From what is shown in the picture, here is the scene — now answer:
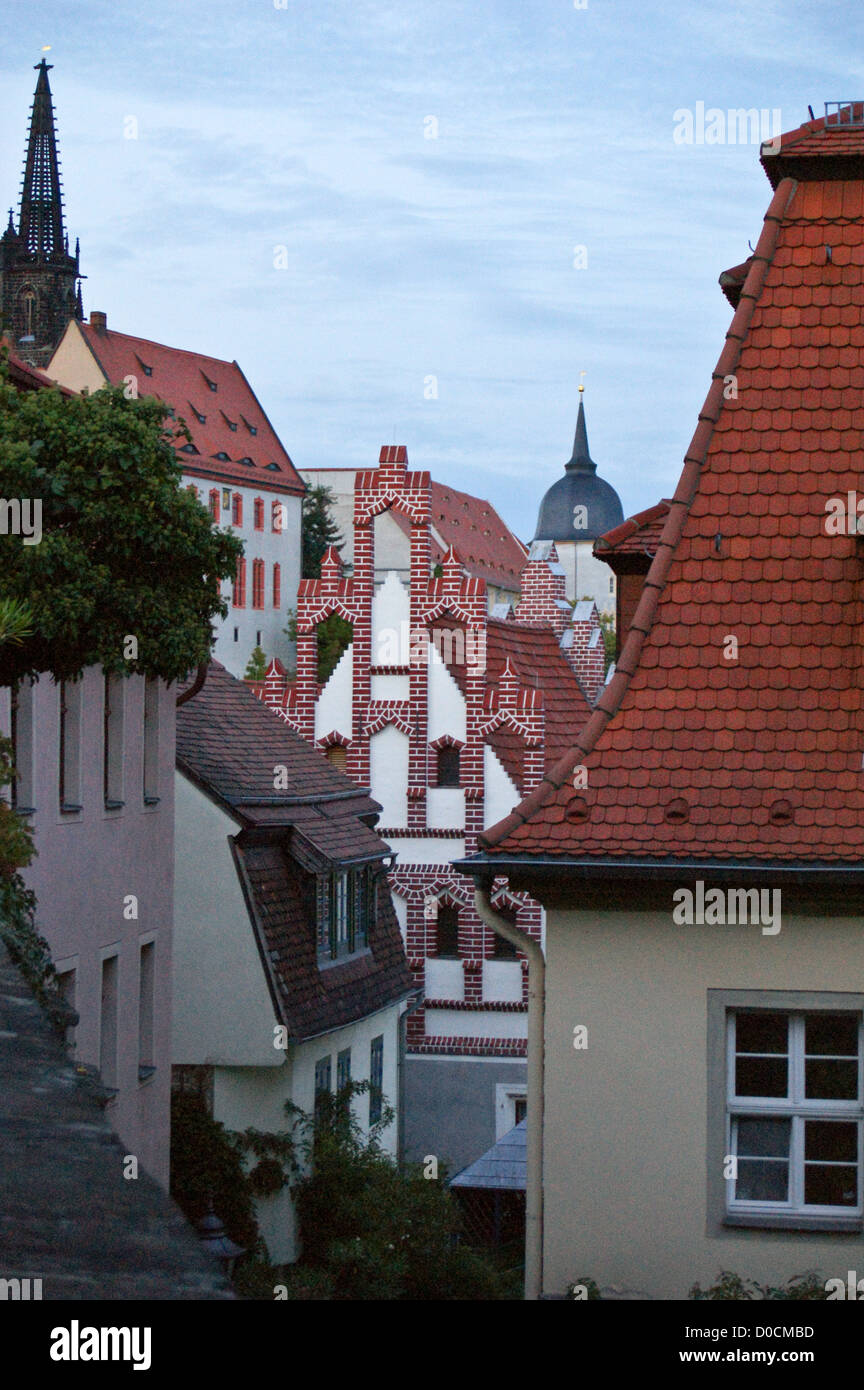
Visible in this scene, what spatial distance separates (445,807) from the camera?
32.9 m

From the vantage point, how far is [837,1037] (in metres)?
9.29

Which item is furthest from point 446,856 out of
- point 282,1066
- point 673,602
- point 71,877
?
point 673,602

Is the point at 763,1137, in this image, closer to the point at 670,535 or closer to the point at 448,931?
the point at 670,535

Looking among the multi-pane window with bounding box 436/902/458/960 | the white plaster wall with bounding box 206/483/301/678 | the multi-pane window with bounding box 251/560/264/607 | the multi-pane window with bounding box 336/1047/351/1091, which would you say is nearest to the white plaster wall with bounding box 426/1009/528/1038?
the multi-pane window with bounding box 436/902/458/960

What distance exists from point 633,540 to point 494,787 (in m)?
21.1

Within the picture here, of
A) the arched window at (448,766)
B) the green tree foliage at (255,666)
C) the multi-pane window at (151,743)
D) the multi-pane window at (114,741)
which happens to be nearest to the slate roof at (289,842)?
the multi-pane window at (151,743)

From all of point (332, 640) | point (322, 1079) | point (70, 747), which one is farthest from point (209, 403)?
point (70, 747)

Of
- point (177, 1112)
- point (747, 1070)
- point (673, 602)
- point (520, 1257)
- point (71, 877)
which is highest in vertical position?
point (673, 602)

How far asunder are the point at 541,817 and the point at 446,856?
77.0 feet
